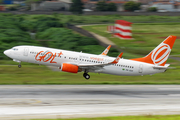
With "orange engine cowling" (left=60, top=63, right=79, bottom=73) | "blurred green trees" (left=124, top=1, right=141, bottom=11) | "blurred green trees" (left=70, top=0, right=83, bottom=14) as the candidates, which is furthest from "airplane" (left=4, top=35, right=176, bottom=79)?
"blurred green trees" (left=124, top=1, right=141, bottom=11)

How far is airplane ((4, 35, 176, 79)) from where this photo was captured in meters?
38.8

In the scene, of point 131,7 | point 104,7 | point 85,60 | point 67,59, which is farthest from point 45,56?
point 131,7

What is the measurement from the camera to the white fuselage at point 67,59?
3894 centimetres

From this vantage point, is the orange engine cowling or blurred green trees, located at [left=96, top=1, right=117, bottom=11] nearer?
the orange engine cowling

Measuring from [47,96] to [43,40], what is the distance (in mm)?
45002

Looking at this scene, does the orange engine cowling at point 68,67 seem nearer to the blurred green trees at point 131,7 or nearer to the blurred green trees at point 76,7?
the blurred green trees at point 76,7

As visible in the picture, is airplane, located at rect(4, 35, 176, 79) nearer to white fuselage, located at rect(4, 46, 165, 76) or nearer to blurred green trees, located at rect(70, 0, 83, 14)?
white fuselage, located at rect(4, 46, 165, 76)

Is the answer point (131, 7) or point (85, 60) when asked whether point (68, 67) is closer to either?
point (85, 60)

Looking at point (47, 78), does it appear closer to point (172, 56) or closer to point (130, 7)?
point (172, 56)

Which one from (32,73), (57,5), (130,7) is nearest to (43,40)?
(32,73)

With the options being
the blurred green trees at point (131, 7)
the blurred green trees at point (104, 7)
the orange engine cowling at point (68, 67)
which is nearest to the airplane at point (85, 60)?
the orange engine cowling at point (68, 67)

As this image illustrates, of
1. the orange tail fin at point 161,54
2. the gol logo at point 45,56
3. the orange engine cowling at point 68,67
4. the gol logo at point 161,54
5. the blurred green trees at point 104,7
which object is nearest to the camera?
the orange engine cowling at point 68,67

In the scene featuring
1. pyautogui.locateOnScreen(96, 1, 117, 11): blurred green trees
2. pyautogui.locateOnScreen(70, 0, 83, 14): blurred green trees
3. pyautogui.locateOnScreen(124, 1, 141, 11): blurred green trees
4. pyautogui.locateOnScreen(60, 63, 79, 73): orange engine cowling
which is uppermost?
pyautogui.locateOnScreen(124, 1, 141, 11): blurred green trees

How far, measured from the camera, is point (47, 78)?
43.4 m
